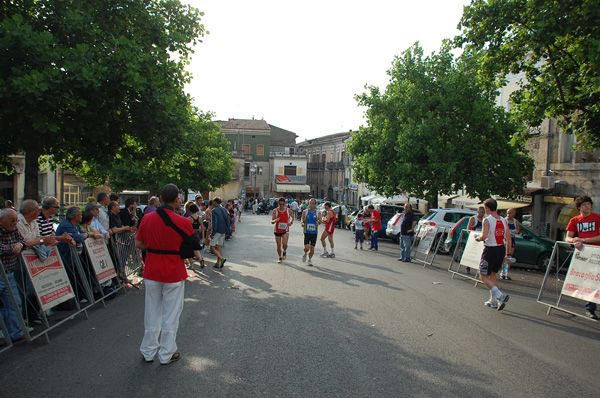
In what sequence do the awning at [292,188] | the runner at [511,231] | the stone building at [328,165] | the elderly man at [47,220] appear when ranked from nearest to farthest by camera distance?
the elderly man at [47,220] < the runner at [511,231] < the stone building at [328,165] < the awning at [292,188]

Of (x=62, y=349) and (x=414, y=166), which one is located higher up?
(x=414, y=166)

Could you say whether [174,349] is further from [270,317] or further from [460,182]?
[460,182]

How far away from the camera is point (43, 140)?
1057cm

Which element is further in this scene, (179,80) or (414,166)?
(414,166)

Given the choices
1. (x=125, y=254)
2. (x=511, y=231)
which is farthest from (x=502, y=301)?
(x=125, y=254)

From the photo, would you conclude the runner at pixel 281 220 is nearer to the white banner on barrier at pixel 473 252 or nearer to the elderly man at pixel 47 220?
the white banner on barrier at pixel 473 252

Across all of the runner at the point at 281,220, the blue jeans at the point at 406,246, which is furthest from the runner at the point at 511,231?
the runner at the point at 281,220

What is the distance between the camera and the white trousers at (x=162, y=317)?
5070mm

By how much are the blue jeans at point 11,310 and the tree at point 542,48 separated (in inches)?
427

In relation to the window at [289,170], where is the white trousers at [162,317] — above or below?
below

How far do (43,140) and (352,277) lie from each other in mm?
7573

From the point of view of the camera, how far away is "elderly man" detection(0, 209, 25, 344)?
18.4ft

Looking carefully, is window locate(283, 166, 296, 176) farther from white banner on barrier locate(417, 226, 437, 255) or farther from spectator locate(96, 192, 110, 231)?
spectator locate(96, 192, 110, 231)

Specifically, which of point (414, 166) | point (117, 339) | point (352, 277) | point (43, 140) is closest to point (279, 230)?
point (352, 277)
